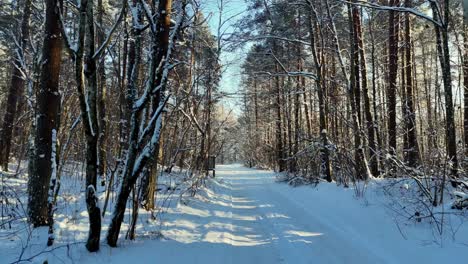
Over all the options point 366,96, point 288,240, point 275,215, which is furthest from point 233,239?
point 366,96

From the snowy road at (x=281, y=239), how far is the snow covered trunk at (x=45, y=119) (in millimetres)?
1258

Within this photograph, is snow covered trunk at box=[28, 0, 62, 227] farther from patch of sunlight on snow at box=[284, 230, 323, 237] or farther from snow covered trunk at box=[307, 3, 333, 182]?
snow covered trunk at box=[307, 3, 333, 182]

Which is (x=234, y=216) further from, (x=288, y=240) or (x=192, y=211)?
(x=288, y=240)

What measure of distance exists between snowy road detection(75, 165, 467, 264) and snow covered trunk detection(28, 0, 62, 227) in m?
1.26

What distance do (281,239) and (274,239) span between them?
0.12m

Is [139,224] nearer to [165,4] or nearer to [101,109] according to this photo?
[165,4]

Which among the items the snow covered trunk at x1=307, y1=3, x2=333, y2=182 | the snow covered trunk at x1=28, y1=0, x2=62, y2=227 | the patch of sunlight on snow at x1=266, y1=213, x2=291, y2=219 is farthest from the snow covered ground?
the snow covered trunk at x1=307, y1=3, x2=333, y2=182

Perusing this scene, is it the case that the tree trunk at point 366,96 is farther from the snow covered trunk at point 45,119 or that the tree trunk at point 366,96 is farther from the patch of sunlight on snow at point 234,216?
the snow covered trunk at point 45,119

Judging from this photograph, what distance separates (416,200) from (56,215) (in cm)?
603

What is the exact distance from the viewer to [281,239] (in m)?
5.46

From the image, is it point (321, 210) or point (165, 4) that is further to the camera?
point (321, 210)

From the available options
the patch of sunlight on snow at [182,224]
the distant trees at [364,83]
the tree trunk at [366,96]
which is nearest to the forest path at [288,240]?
the patch of sunlight on snow at [182,224]

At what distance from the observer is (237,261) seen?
14.6 feet

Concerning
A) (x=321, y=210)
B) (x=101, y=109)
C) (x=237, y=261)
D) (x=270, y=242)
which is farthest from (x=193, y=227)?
(x=101, y=109)
